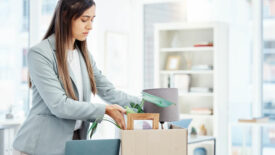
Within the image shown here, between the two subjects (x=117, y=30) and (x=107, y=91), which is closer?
(x=107, y=91)

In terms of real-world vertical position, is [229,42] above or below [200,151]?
above

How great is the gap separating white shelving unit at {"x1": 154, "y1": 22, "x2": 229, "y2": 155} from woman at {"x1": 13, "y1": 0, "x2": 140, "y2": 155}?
343 centimetres

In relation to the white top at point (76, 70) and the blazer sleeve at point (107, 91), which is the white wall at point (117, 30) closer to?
the blazer sleeve at point (107, 91)

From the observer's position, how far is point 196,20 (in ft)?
17.8

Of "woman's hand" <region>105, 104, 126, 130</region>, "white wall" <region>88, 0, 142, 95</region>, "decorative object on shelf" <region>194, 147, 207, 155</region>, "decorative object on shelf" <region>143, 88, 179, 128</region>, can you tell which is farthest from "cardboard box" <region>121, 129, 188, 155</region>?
"white wall" <region>88, 0, 142, 95</region>

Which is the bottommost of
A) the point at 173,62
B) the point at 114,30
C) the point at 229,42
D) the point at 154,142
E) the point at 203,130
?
the point at 203,130

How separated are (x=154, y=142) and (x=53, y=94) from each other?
0.45 m

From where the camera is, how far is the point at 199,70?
5082 mm

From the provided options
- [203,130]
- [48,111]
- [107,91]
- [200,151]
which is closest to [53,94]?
[48,111]

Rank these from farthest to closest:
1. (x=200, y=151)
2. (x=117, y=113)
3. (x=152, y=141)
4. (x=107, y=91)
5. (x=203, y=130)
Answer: (x=203, y=130), (x=200, y=151), (x=107, y=91), (x=117, y=113), (x=152, y=141)

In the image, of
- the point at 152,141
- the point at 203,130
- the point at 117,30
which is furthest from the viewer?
the point at 117,30

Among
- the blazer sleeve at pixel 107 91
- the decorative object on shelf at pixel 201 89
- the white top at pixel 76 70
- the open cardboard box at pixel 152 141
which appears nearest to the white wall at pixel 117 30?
the decorative object on shelf at pixel 201 89

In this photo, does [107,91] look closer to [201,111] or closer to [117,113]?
[117,113]

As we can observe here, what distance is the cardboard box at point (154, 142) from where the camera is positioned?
4.66 ft
